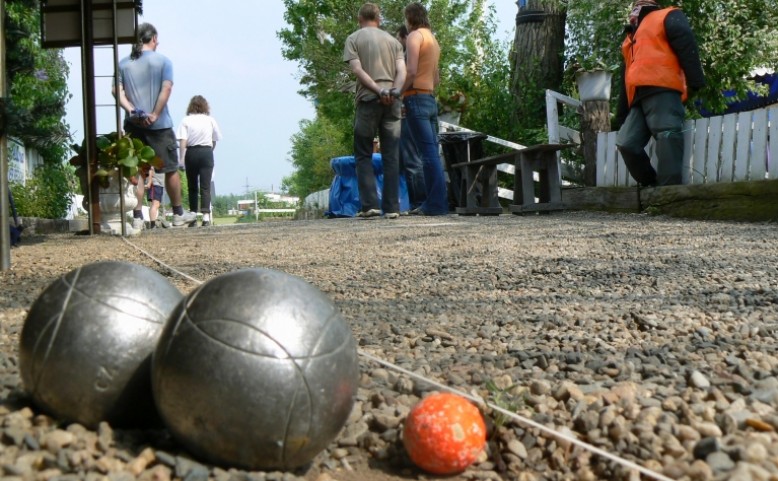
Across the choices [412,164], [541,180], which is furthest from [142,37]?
[541,180]

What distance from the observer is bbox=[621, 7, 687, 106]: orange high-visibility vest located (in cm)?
884

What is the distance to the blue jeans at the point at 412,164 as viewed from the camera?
1161 cm

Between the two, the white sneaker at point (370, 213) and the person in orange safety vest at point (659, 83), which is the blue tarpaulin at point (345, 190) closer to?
the white sneaker at point (370, 213)

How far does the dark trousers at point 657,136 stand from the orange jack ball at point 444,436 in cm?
764

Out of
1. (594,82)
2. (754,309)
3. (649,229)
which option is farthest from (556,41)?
(754,309)

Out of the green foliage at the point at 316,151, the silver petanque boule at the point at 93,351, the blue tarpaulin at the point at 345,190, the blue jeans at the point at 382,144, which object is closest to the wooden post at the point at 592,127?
the blue jeans at the point at 382,144

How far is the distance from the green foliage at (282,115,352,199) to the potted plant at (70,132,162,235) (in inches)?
823

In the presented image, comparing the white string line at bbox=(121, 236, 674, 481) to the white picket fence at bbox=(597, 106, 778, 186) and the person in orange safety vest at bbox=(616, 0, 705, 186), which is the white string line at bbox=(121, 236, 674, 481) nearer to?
the white picket fence at bbox=(597, 106, 778, 186)

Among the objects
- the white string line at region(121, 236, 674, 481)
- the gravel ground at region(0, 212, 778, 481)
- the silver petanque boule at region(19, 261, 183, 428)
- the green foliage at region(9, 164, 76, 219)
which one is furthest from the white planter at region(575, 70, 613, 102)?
the silver petanque boule at region(19, 261, 183, 428)

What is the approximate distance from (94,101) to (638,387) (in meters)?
7.79

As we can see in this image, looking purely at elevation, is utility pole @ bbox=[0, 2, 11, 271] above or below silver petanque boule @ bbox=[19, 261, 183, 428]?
above

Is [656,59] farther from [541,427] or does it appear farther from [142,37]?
[541,427]

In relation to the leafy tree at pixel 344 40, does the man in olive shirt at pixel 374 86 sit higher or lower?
lower

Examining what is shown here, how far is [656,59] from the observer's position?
29.1 feet
